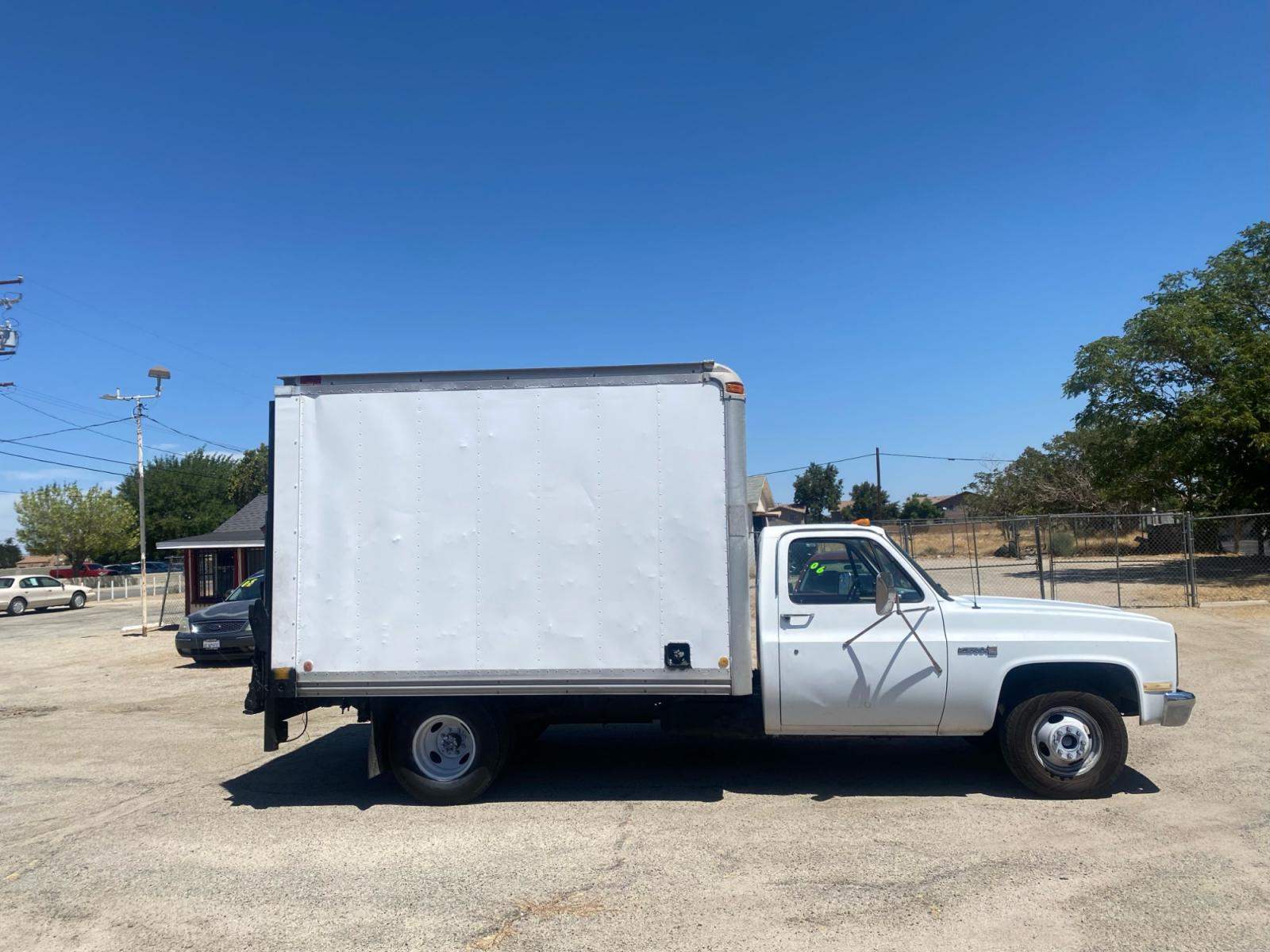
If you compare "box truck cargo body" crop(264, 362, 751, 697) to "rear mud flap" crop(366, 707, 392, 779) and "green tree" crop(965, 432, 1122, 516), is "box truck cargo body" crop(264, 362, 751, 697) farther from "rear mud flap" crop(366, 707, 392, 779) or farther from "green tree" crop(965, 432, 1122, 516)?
"green tree" crop(965, 432, 1122, 516)

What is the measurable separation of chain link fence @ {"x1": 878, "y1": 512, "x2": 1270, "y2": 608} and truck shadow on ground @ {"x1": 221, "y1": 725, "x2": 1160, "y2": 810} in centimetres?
728

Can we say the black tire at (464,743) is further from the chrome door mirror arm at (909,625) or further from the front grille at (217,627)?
the front grille at (217,627)

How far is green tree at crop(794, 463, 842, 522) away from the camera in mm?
87562

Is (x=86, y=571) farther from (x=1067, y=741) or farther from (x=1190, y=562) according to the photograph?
(x=1067, y=741)

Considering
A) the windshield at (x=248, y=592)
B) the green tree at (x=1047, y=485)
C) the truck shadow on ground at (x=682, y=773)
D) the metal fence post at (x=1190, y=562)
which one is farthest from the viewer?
the green tree at (x=1047, y=485)

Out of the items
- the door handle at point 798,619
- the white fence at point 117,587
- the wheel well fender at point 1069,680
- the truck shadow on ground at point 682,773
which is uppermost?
the door handle at point 798,619

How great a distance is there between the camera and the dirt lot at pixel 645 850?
15.0ft

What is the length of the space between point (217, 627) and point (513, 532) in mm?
10738

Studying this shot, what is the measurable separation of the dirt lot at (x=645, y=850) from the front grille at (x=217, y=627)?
19.5 ft

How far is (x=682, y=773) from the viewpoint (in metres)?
7.48

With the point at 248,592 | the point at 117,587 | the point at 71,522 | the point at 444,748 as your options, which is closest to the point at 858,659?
the point at 444,748

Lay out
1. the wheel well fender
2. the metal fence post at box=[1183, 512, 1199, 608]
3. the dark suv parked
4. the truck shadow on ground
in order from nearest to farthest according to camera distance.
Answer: the wheel well fender → the truck shadow on ground → the dark suv parked → the metal fence post at box=[1183, 512, 1199, 608]

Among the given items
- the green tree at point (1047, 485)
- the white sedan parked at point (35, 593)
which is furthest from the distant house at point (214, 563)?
the green tree at point (1047, 485)

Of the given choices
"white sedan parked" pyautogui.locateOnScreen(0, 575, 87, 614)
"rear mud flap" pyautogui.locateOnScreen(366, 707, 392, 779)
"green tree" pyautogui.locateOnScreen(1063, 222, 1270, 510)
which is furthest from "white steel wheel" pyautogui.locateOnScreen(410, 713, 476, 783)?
"white sedan parked" pyautogui.locateOnScreen(0, 575, 87, 614)
